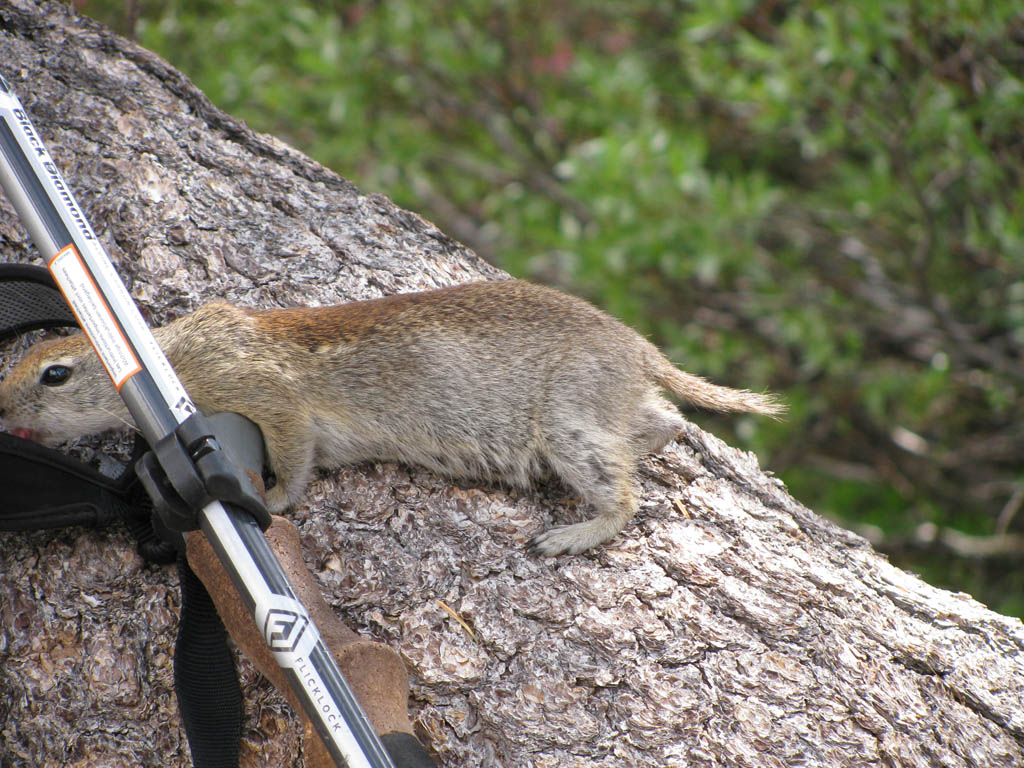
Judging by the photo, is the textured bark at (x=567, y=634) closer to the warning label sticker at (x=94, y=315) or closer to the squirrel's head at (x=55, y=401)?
the squirrel's head at (x=55, y=401)

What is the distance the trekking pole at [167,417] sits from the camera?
173 cm

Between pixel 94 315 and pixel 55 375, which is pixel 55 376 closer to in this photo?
pixel 55 375

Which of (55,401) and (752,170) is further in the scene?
(752,170)

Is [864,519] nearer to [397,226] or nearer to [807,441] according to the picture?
[807,441]

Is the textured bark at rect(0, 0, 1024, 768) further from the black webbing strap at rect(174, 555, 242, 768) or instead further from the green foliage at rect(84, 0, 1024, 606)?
the green foliage at rect(84, 0, 1024, 606)

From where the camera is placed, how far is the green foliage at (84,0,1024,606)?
4820 millimetres

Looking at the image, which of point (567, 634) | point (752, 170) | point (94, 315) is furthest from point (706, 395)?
point (752, 170)

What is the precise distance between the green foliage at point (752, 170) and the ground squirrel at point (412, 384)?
7.26 ft

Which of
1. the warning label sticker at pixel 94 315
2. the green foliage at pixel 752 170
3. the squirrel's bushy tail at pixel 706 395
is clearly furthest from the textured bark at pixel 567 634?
the green foliage at pixel 752 170

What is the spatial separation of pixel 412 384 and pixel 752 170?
5013mm

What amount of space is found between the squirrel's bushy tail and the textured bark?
0.37 meters

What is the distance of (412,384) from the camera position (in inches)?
106

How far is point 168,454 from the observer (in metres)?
1.83

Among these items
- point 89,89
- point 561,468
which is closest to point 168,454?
point 561,468
